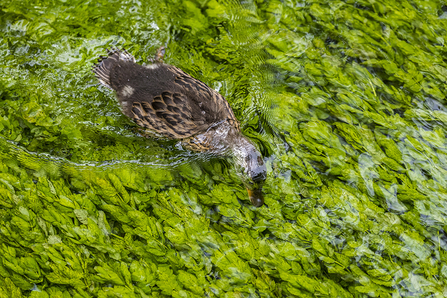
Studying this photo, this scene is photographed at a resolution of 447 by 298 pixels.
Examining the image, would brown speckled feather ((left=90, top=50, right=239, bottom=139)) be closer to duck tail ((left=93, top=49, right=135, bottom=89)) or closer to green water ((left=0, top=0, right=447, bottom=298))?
duck tail ((left=93, top=49, right=135, bottom=89))

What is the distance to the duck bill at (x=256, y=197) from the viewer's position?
4.29 metres

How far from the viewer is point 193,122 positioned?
167 inches

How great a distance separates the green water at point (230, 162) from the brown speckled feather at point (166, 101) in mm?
470

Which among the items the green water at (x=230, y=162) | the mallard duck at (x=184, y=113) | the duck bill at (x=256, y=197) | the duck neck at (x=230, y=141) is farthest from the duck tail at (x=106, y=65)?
the duck bill at (x=256, y=197)

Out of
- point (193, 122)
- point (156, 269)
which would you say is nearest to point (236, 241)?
point (156, 269)

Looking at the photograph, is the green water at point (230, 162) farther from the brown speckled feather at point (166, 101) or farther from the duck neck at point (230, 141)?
the brown speckled feather at point (166, 101)

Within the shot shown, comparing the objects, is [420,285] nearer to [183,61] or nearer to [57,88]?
[183,61]

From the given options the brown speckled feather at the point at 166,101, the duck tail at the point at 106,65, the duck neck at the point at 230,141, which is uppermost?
the duck tail at the point at 106,65

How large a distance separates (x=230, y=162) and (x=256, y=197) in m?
0.63

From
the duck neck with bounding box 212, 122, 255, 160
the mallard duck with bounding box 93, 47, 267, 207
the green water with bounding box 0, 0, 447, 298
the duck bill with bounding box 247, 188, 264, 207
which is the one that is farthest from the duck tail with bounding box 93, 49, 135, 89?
the duck bill with bounding box 247, 188, 264, 207

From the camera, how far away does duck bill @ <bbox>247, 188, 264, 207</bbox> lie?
4.29 metres

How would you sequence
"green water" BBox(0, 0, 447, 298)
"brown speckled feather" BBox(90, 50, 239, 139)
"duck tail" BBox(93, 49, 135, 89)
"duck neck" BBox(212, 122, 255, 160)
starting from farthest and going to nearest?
"duck tail" BBox(93, 49, 135, 89)
"duck neck" BBox(212, 122, 255, 160)
"brown speckled feather" BBox(90, 50, 239, 139)
"green water" BBox(0, 0, 447, 298)

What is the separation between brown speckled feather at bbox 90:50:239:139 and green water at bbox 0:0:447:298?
47 centimetres

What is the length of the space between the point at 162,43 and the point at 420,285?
4.81 m
